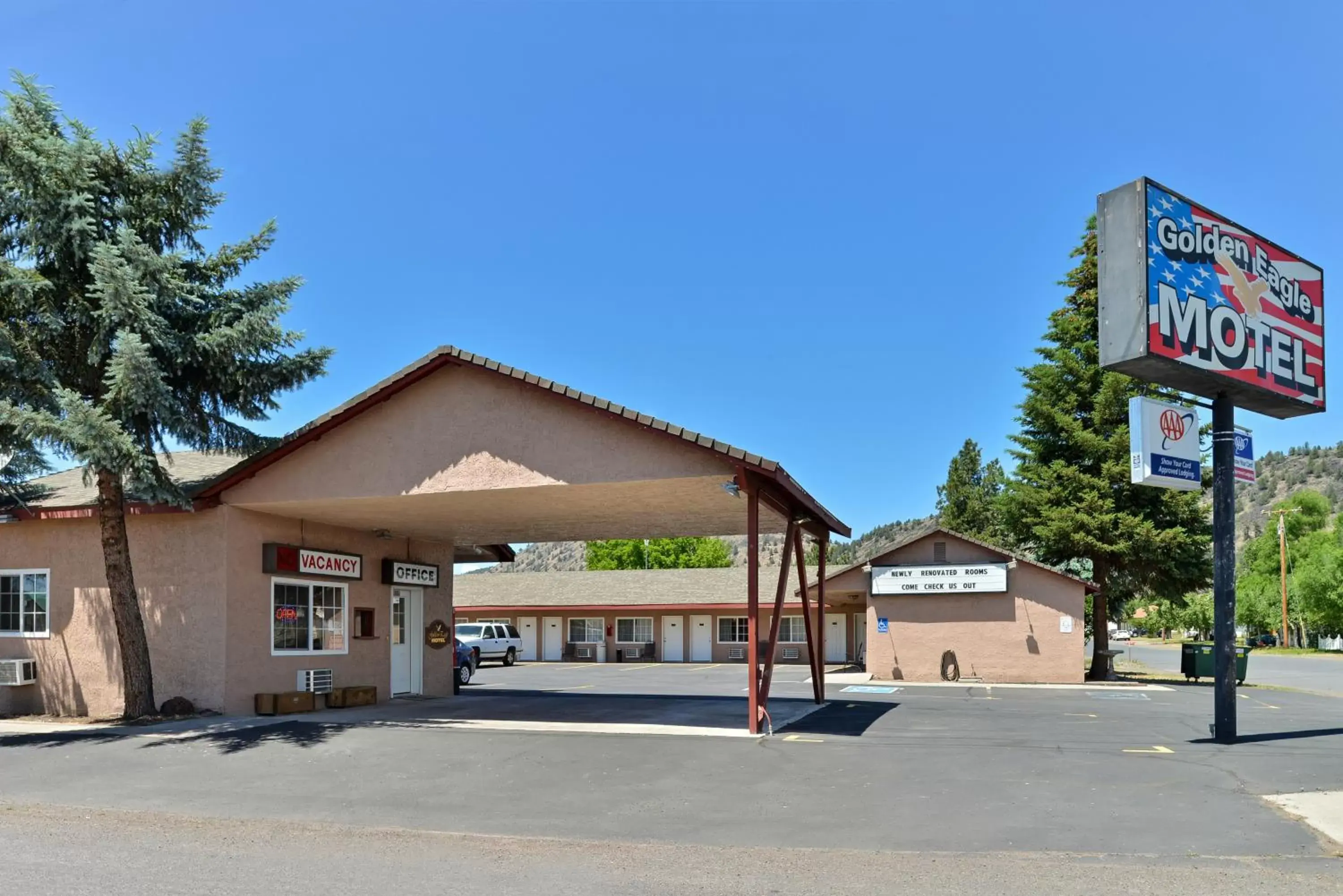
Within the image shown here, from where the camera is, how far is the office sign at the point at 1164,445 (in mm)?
13461

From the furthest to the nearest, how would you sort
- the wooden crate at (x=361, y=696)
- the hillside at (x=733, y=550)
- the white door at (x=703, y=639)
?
the hillside at (x=733, y=550), the white door at (x=703, y=639), the wooden crate at (x=361, y=696)

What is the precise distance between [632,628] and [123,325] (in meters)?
32.1

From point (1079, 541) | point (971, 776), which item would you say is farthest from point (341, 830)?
point (1079, 541)

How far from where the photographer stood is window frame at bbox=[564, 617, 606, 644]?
45594 millimetres

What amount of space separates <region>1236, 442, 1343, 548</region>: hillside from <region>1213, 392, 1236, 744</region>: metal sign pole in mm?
132105

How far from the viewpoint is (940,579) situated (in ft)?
96.8

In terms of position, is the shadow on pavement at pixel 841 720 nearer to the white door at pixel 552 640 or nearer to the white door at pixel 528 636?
the white door at pixel 552 640

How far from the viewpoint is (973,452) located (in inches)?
2228

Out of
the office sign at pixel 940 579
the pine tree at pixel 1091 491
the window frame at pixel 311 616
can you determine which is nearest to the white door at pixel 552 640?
the office sign at pixel 940 579

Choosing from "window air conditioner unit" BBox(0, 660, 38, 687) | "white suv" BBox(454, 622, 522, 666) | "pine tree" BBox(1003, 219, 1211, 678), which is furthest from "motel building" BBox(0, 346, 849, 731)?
"white suv" BBox(454, 622, 522, 666)

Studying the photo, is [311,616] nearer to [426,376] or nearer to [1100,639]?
[426,376]

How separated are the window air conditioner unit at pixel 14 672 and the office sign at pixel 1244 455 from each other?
18.7 metres

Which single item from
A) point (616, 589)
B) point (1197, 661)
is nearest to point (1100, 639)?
point (1197, 661)

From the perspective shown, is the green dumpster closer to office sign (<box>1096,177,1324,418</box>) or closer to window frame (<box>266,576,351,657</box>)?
office sign (<box>1096,177,1324,418</box>)
